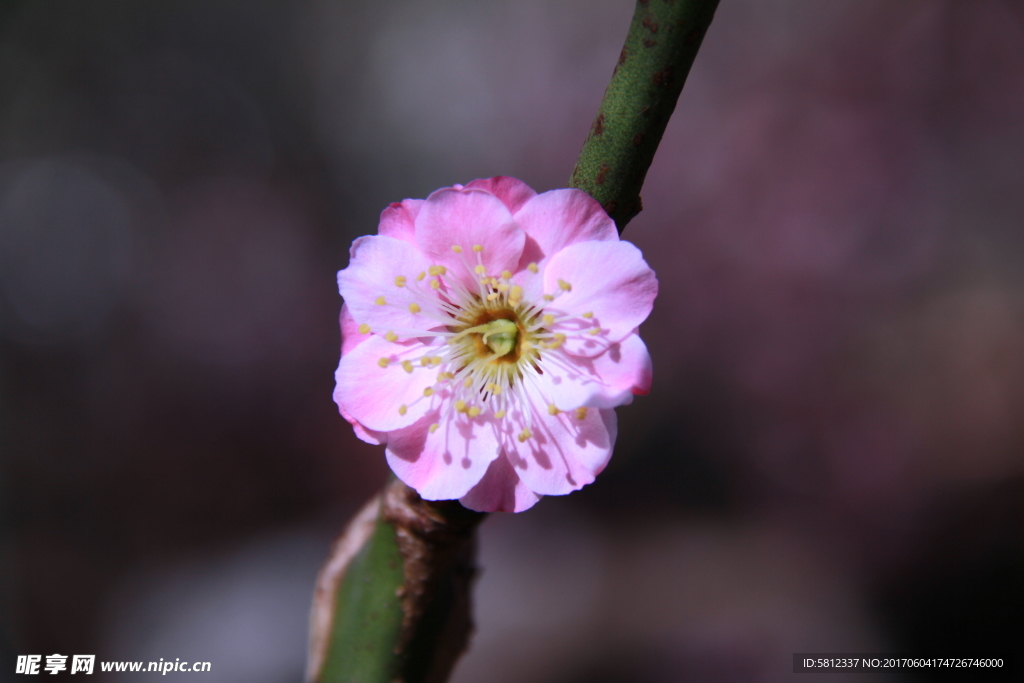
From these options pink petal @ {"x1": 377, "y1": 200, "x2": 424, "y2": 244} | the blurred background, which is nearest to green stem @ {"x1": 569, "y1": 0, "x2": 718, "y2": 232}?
pink petal @ {"x1": 377, "y1": 200, "x2": 424, "y2": 244}

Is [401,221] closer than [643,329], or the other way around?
[401,221]

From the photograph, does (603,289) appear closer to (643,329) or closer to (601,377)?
(601,377)

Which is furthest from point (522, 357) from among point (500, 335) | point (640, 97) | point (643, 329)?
point (643, 329)

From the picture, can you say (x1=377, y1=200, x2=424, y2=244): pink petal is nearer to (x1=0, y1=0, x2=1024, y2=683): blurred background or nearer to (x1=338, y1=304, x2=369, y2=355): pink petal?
(x1=338, y1=304, x2=369, y2=355): pink petal

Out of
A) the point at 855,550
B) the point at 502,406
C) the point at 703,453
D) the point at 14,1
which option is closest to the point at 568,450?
the point at 502,406

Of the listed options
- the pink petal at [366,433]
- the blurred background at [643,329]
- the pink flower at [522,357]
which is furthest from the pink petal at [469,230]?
the blurred background at [643,329]
